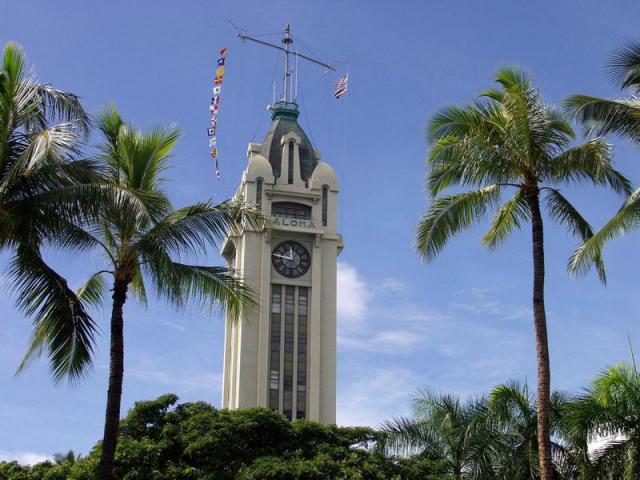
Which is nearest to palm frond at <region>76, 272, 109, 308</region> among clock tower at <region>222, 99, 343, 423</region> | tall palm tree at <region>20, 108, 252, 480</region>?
tall palm tree at <region>20, 108, 252, 480</region>

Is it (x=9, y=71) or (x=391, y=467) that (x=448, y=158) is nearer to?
(x=9, y=71)

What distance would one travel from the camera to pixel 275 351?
249 ft

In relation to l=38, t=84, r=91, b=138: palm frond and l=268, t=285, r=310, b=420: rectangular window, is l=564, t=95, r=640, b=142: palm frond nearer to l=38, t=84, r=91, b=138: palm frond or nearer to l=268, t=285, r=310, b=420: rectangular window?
l=38, t=84, r=91, b=138: palm frond

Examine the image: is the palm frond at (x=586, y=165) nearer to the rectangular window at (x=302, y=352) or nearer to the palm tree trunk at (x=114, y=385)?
the palm tree trunk at (x=114, y=385)

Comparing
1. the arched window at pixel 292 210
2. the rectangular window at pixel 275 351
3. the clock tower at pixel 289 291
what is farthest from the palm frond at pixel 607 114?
the arched window at pixel 292 210

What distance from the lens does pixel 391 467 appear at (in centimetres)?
3000

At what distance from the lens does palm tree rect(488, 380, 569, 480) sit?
24484 millimetres

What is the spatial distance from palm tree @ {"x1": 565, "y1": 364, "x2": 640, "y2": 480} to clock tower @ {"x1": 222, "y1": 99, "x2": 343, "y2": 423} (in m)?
51.8

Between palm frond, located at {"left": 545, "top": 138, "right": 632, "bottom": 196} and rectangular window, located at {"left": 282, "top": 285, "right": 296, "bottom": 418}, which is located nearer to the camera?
palm frond, located at {"left": 545, "top": 138, "right": 632, "bottom": 196}

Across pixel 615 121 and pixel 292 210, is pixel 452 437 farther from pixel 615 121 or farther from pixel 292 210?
pixel 292 210

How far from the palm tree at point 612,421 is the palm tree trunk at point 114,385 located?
999cm

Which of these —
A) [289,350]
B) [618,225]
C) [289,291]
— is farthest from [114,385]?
[289,291]

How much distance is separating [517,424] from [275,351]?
169 feet

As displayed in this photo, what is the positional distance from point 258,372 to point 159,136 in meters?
56.0
